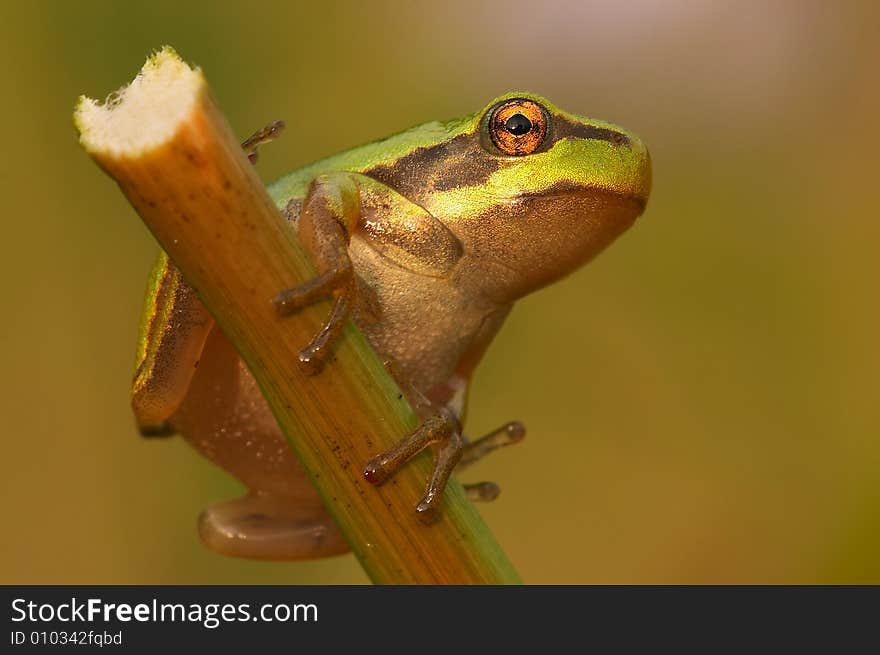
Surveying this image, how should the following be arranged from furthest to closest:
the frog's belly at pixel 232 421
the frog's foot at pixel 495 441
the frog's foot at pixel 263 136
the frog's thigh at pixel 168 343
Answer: the frog's foot at pixel 495 441 → the frog's belly at pixel 232 421 → the frog's thigh at pixel 168 343 → the frog's foot at pixel 263 136

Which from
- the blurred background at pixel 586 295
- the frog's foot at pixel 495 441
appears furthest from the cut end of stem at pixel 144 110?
the blurred background at pixel 586 295

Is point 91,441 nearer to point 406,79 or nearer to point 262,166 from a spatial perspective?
point 262,166

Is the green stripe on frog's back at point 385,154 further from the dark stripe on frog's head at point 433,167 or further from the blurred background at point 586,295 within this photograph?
the blurred background at point 586,295

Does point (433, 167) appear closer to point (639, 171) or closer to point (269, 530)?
point (639, 171)

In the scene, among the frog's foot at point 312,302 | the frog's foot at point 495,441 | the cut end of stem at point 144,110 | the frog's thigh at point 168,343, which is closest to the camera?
the cut end of stem at point 144,110

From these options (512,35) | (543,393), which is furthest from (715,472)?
(512,35)

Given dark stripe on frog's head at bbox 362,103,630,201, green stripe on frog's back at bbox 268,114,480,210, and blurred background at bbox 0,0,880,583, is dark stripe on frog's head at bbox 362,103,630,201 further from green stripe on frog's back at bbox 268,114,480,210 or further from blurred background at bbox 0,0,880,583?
blurred background at bbox 0,0,880,583
